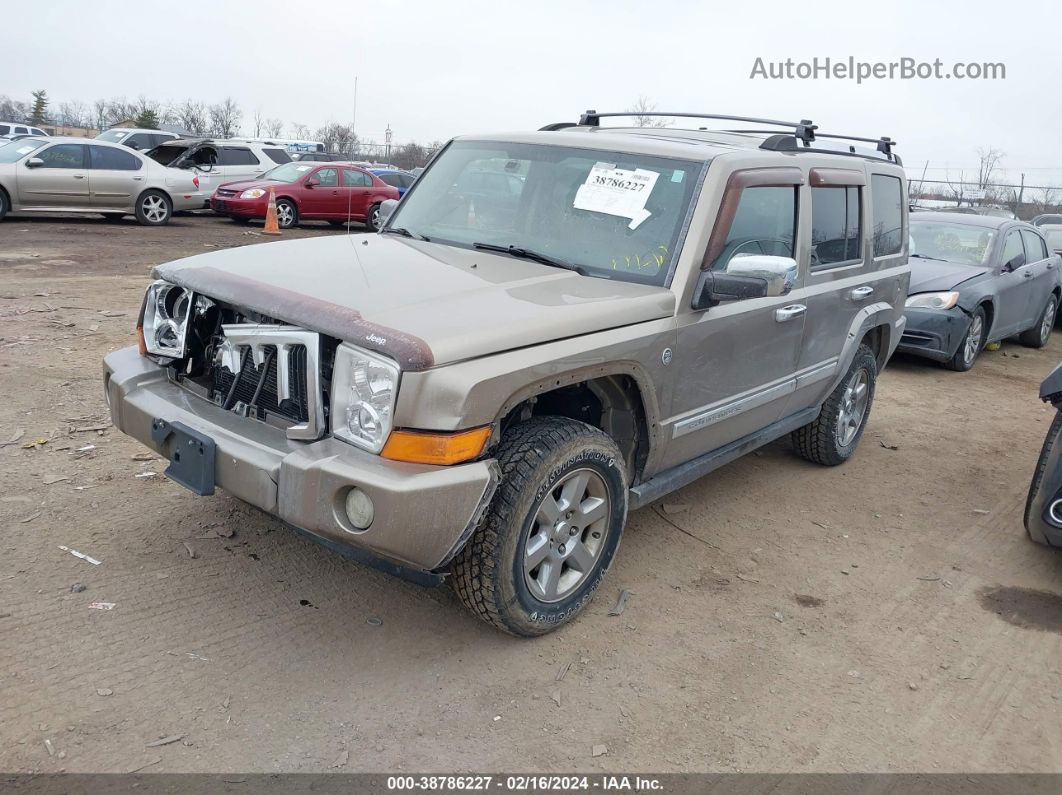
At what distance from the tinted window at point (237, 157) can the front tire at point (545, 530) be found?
17292 millimetres

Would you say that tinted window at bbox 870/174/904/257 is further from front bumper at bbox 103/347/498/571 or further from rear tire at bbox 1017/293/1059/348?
rear tire at bbox 1017/293/1059/348

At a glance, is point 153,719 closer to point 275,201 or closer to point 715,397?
point 715,397

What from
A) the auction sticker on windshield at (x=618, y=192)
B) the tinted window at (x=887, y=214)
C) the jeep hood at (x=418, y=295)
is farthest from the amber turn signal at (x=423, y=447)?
the tinted window at (x=887, y=214)

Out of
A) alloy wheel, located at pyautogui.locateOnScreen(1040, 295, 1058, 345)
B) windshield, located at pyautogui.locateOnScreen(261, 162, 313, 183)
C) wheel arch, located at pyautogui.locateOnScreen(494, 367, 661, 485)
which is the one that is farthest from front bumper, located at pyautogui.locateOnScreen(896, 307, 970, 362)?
windshield, located at pyautogui.locateOnScreen(261, 162, 313, 183)

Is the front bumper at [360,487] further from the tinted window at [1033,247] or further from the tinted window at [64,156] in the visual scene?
the tinted window at [64,156]

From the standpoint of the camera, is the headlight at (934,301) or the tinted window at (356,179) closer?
the headlight at (934,301)

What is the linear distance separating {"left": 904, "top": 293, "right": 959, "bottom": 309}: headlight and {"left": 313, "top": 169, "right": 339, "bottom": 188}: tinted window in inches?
487

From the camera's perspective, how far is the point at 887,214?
569 cm

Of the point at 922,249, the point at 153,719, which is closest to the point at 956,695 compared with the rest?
the point at 153,719

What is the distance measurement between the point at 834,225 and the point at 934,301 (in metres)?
4.59

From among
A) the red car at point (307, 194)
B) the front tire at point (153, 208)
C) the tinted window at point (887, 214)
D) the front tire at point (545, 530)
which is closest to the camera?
the front tire at point (545, 530)

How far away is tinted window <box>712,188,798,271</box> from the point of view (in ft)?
13.5

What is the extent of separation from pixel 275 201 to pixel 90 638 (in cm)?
1497

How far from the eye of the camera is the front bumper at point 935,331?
8.85m
